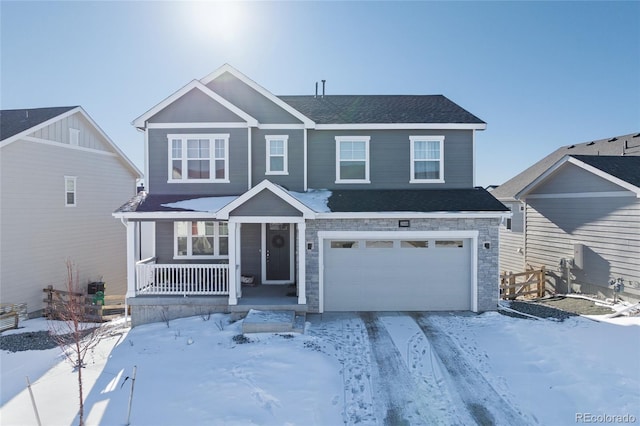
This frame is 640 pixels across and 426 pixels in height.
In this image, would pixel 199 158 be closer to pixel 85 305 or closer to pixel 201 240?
pixel 201 240

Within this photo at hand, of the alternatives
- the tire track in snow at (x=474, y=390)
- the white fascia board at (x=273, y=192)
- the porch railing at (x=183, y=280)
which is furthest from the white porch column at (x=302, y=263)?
the tire track in snow at (x=474, y=390)

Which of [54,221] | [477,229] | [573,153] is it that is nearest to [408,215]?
[477,229]

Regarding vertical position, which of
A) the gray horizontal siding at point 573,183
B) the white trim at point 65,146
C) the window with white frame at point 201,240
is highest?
the white trim at point 65,146

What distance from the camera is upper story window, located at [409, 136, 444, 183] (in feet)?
41.2

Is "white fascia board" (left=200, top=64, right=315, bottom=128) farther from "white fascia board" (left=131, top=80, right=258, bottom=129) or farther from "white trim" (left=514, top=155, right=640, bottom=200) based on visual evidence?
"white trim" (left=514, top=155, right=640, bottom=200)

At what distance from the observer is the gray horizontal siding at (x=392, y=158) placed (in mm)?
12555

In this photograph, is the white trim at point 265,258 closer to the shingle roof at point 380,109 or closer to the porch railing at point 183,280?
the porch railing at point 183,280

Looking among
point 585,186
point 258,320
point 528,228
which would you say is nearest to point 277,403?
point 258,320

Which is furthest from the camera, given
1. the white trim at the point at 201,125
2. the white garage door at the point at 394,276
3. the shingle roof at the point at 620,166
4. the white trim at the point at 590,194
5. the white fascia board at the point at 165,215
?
the white trim at the point at 201,125

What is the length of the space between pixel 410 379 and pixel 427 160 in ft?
26.0

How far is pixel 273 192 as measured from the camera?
33.7 ft

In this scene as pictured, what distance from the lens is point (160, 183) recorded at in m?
12.1

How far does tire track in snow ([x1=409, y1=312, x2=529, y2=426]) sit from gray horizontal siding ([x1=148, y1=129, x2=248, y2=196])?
769 cm

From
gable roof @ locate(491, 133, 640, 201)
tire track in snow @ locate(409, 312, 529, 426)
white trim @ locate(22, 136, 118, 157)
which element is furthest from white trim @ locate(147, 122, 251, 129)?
gable roof @ locate(491, 133, 640, 201)
